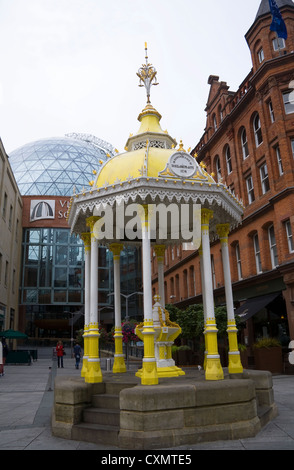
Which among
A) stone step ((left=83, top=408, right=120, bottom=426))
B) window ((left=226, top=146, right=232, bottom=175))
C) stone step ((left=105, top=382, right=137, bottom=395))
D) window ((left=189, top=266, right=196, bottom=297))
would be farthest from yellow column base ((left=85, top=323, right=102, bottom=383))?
window ((left=189, top=266, right=196, bottom=297))

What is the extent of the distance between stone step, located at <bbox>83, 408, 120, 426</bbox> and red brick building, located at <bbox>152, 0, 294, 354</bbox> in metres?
14.3

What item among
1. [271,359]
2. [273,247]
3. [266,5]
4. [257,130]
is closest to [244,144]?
[257,130]

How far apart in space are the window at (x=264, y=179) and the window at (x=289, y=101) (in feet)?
11.2

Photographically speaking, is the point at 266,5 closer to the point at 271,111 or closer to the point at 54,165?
the point at 271,111

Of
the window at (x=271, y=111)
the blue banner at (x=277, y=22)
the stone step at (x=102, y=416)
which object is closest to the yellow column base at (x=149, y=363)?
the stone step at (x=102, y=416)

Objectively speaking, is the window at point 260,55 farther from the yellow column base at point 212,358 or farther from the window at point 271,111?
the yellow column base at point 212,358

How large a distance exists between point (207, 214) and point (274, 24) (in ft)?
54.1

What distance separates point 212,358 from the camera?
321 inches

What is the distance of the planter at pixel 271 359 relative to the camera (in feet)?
62.9

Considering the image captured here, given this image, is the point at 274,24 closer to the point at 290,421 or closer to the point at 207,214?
the point at 207,214

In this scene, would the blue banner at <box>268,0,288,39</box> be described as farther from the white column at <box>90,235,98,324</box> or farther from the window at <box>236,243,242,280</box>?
the white column at <box>90,235,98,324</box>
